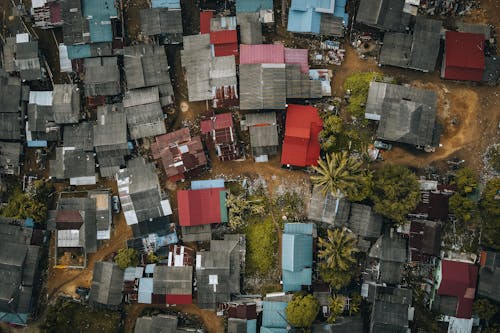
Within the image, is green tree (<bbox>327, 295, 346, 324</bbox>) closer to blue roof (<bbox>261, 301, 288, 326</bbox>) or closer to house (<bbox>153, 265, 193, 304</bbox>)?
blue roof (<bbox>261, 301, 288, 326</bbox>)

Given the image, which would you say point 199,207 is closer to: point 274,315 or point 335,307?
point 274,315

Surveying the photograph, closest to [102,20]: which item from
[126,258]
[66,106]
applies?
[66,106]

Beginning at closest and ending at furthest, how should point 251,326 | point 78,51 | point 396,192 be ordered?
point 396,192 < point 251,326 < point 78,51

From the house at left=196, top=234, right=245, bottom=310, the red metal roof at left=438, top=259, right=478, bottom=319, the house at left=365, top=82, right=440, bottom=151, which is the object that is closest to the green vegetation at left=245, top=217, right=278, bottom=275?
the house at left=196, top=234, right=245, bottom=310

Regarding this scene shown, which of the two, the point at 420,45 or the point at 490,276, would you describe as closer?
the point at 490,276

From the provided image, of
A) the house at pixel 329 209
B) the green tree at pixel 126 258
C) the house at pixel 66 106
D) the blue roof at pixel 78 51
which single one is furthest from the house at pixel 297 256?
the blue roof at pixel 78 51

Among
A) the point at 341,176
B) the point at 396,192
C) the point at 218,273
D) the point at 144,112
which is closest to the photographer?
the point at 341,176

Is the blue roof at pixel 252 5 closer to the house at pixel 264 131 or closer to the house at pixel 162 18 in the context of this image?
the house at pixel 162 18
